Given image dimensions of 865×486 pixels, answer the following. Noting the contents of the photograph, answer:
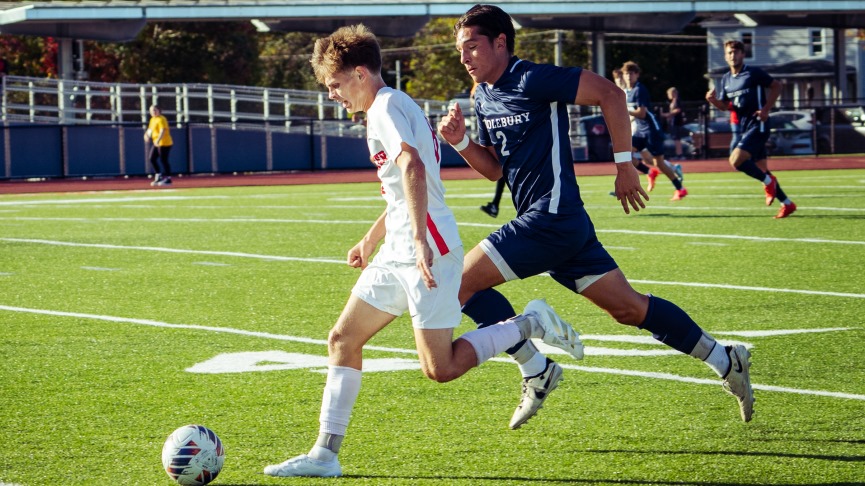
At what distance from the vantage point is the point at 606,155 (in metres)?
35.6

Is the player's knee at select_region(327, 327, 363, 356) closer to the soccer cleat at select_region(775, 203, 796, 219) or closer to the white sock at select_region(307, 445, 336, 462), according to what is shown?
the white sock at select_region(307, 445, 336, 462)

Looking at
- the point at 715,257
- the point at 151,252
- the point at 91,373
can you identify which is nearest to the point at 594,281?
the point at 91,373

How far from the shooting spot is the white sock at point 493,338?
5.38 m

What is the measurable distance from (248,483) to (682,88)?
7596cm

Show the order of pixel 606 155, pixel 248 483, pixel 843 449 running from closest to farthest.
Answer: pixel 248 483 → pixel 843 449 → pixel 606 155

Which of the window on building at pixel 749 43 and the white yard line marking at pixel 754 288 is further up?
the window on building at pixel 749 43

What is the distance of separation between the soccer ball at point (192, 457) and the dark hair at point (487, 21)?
2231mm

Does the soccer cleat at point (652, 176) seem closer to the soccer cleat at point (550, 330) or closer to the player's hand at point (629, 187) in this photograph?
the player's hand at point (629, 187)

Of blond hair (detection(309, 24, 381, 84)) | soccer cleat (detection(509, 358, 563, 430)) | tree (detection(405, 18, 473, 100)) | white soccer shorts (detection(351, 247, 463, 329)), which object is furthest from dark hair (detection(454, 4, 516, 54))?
tree (detection(405, 18, 473, 100))

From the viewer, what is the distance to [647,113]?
19031 mm

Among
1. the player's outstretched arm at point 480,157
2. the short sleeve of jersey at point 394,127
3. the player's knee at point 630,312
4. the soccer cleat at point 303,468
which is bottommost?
the soccer cleat at point 303,468

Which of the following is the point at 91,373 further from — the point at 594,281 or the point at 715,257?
the point at 715,257

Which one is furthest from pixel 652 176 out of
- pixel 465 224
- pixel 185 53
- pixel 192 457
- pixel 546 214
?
pixel 185 53

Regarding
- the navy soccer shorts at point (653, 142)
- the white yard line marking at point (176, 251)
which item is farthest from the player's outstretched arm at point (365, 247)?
the navy soccer shorts at point (653, 142)
